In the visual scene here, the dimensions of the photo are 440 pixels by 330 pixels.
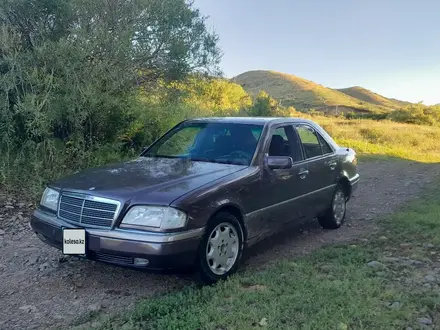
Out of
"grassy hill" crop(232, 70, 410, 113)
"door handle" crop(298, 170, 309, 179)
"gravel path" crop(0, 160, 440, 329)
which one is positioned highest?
"grassy hill" crop(232, 70, 410, 113)

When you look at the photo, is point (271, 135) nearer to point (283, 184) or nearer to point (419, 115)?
point (283, 184)

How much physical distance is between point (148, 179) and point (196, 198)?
0.62 metres

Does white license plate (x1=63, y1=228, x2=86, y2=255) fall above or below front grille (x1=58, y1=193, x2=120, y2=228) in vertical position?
below

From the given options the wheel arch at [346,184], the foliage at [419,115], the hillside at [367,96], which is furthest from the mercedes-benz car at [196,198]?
the hillside at [367,96]

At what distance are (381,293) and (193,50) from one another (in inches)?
326

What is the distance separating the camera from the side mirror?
4715 millimetres

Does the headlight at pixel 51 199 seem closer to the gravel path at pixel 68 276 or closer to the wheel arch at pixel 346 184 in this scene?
the gravel path at pixel 68 276

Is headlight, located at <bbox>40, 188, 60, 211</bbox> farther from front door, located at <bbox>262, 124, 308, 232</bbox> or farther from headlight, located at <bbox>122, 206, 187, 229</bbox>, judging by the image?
front door, located at <bbox>262, 124, 308, 232</bbox>

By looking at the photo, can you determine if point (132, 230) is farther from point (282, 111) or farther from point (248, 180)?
point (282, 111)

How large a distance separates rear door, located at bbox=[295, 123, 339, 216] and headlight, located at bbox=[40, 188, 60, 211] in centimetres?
296

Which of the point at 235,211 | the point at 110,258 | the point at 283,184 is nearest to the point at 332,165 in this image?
the point at 283,184

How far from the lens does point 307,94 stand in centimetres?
6450

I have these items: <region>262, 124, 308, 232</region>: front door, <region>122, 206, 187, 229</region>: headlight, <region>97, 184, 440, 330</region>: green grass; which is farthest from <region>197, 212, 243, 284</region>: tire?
<region>262, 124, 308, 232</region>: front door

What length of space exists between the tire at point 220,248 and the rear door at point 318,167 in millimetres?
1576
